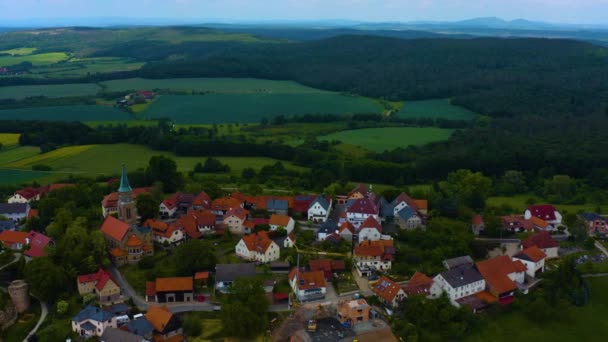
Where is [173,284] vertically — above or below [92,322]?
above

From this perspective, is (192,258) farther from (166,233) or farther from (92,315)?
(92,315)

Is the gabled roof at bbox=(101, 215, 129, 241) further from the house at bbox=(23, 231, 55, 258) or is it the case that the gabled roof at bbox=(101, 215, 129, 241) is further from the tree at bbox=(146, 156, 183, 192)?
the tree at bbox=(146, 156, 183, 192)

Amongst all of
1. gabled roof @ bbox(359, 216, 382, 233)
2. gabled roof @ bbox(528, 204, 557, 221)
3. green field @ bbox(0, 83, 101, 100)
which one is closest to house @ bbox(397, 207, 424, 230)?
gabled roof @ bbox(359, 216, 382, 233)

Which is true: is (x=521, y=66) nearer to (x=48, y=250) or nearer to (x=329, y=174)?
(x=329, y=174)

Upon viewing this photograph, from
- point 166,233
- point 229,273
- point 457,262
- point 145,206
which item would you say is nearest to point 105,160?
point 145,206

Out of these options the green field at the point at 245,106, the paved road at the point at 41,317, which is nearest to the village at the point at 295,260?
the paved road at the point at 41,317

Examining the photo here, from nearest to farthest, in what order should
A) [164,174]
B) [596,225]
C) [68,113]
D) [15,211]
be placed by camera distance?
1. [596,225]
2. [15,211]
3. [164,174]
4. [68,113]

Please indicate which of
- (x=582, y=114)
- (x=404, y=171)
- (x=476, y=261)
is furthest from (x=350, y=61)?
A: (x=476, y=261)
